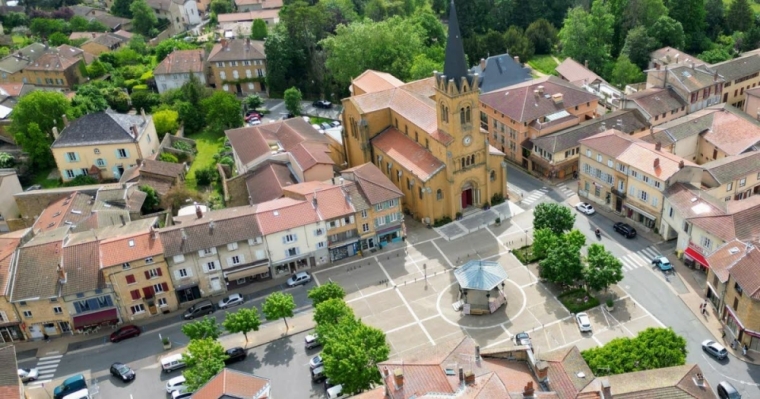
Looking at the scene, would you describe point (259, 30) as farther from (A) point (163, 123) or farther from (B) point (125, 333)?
(B) point (125, 333)

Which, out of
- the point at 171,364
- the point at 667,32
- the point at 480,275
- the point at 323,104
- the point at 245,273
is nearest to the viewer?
the point at 171,364

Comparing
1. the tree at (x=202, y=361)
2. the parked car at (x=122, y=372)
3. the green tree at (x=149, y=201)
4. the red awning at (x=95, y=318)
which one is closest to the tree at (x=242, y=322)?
the tree at (x=202, y=361)

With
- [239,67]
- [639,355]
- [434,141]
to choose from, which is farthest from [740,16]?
[639,355]

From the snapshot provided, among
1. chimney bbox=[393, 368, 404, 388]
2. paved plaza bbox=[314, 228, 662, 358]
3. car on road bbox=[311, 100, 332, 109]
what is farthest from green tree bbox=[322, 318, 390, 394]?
car on road bbox=[311, 100, 332, 109]

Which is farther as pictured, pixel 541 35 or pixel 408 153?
pixel 541 35

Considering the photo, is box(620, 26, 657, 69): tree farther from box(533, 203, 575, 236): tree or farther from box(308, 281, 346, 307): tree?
box(308, 281, 346, 307): tree

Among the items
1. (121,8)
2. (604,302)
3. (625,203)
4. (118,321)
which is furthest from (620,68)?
(121,8)

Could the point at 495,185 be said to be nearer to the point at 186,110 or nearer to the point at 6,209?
the point at 186,110
